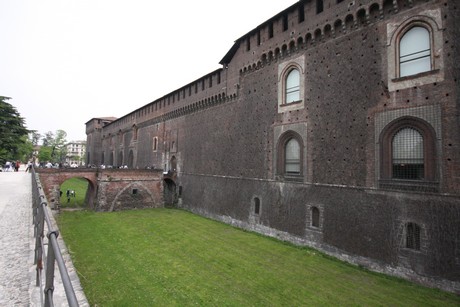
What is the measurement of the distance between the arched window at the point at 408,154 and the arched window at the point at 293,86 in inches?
193

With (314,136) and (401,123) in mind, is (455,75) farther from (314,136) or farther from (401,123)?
(314,136)

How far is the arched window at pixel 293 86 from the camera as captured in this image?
532 inches

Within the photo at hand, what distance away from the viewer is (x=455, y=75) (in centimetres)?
835

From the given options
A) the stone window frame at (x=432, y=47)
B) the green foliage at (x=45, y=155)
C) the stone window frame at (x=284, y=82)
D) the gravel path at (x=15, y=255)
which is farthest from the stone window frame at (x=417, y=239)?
the green foliage at (x=45, y=155)

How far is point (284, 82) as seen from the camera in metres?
14.1

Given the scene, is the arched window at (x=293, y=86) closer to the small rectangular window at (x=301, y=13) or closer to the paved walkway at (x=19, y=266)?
the small rectangular window at (x=301, y=13)

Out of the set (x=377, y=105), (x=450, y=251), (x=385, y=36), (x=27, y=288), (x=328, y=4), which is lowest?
(x=450, y=251)

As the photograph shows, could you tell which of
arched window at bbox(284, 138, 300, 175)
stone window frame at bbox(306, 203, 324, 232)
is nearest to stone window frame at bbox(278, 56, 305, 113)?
arched window at bbox(284, 138, 300, 175)

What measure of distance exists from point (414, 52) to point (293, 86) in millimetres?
5228

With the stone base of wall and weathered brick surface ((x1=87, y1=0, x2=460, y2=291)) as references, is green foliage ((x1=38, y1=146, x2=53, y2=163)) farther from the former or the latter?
the stone base of wall

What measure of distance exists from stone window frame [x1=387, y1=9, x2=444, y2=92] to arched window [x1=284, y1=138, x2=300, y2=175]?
4.78 m

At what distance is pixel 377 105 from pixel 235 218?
9.85 m

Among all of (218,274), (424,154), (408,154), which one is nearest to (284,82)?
(408,154)

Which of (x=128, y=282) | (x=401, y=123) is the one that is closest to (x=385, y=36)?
(x=401, y=123)
